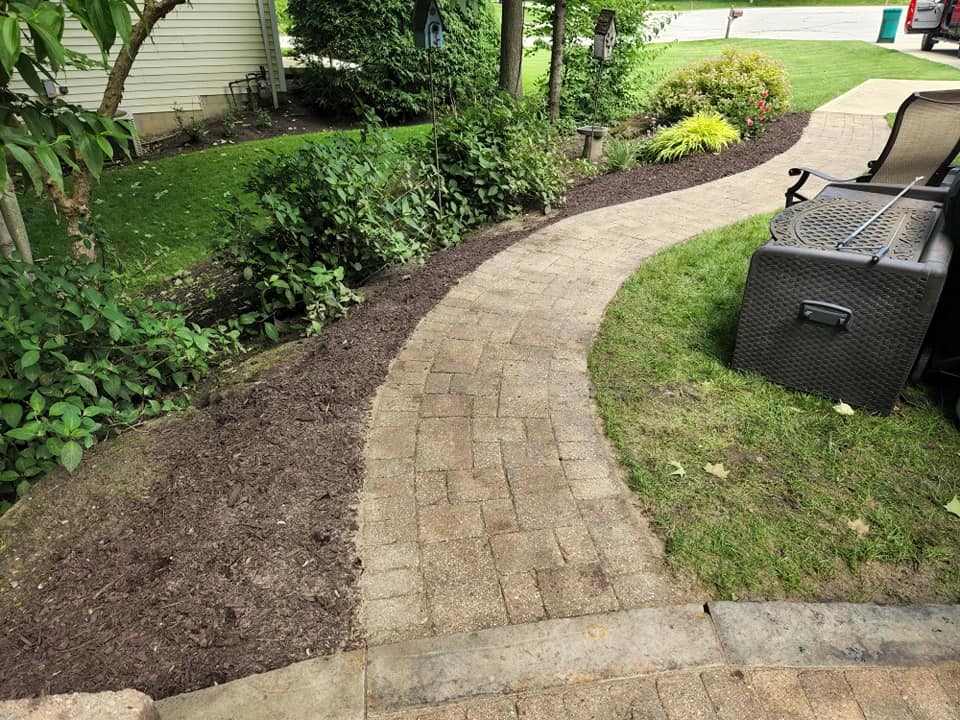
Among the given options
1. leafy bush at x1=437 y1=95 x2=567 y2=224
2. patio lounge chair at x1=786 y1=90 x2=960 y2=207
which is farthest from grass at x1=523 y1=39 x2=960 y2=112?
patio lounge chair at x1=786 y1=90 x2=960 y2=207

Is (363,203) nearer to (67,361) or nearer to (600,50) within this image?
(67,361)

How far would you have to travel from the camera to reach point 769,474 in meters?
2.67

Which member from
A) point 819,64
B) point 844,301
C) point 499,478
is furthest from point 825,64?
point 499,478

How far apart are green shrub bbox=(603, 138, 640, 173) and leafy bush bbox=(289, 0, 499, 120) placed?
11.7 ft

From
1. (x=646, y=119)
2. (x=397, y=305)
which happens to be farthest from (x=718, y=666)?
(x=646, y=119)

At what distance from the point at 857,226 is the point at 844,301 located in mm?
521

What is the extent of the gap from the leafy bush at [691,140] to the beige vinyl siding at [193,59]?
719 cm

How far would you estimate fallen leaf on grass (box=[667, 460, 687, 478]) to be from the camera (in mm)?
2674

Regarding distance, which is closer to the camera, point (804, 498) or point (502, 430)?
point (804, 498)

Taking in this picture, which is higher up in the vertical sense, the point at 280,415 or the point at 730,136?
the point at 730,136

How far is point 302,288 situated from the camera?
394cm

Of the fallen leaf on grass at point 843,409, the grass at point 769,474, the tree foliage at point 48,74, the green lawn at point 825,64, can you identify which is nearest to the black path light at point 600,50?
the green lawn at point 825,64

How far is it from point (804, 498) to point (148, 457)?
107 inches

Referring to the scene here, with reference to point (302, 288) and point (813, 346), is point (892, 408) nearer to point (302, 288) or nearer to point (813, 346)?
point (813, 346)
